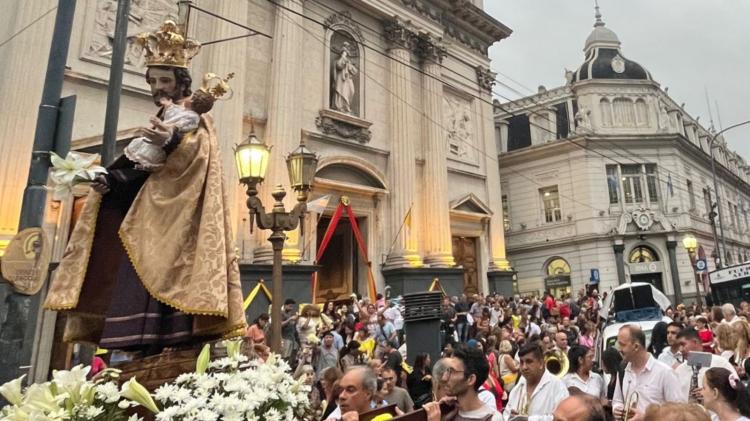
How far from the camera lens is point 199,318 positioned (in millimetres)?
2680

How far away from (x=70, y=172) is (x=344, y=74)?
16803 mm

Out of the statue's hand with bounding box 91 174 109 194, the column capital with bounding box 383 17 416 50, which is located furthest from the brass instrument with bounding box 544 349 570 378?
the column capital with bounding box 383 17 416 50

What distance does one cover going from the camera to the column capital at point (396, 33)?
797 inches

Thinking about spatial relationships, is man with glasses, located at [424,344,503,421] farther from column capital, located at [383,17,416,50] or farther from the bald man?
column capital, located at [383,17,416,50]

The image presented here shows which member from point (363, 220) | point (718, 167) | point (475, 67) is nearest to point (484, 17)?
point (475, 67)

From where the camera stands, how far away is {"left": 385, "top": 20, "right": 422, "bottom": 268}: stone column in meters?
18.4

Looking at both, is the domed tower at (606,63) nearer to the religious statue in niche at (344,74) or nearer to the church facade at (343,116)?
the church facade at (343,116)

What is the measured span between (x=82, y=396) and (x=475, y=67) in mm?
24920

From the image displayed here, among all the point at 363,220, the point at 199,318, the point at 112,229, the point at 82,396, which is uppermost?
the point at 363,220

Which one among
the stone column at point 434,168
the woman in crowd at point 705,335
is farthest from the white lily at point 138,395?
the stone column at point 434,168

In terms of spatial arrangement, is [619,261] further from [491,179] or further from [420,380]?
[420,380]

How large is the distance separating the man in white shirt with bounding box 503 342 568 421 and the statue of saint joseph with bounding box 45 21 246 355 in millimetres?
2566

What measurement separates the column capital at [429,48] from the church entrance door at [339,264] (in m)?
8.00

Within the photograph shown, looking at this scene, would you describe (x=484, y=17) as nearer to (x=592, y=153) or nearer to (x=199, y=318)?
(x=592, y=153)
